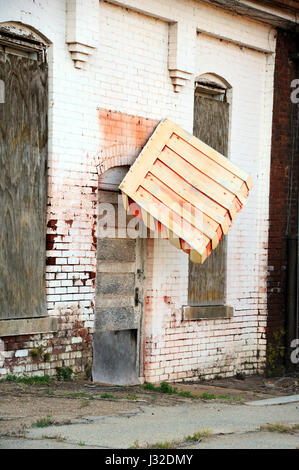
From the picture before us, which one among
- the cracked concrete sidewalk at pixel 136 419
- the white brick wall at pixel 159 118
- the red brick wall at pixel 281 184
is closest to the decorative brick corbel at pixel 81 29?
the white brick wall at pixel 159 118

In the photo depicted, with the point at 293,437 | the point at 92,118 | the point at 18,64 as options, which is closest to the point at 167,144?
the point at 92,118

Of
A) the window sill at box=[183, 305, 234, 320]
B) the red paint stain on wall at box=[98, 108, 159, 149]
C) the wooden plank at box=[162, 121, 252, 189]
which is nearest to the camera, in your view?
the red paint stain on wall at box=[98, 108, 159, 149]

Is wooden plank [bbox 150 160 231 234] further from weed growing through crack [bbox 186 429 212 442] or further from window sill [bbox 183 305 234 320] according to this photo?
weed growing through crack [bbox 186 429 212 442]

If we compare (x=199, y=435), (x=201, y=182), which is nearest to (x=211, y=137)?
(x=201, y=182)

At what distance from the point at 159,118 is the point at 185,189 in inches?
53.2

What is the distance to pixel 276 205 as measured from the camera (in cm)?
1345

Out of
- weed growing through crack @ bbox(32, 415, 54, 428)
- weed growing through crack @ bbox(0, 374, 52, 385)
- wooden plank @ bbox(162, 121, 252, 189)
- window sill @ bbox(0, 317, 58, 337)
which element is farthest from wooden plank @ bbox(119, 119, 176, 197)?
weed growing through crack @ bbox(32, 415, 54, 428)

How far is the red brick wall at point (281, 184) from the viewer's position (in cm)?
1341

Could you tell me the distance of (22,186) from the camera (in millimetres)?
9414

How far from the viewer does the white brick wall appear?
32.4ft

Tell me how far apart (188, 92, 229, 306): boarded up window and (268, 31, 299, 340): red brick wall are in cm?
106

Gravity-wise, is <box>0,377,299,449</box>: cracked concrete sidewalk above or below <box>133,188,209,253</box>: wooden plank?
below

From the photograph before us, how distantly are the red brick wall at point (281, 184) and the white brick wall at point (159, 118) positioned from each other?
0.16 m

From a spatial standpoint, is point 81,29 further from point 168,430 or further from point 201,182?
point 168,430
